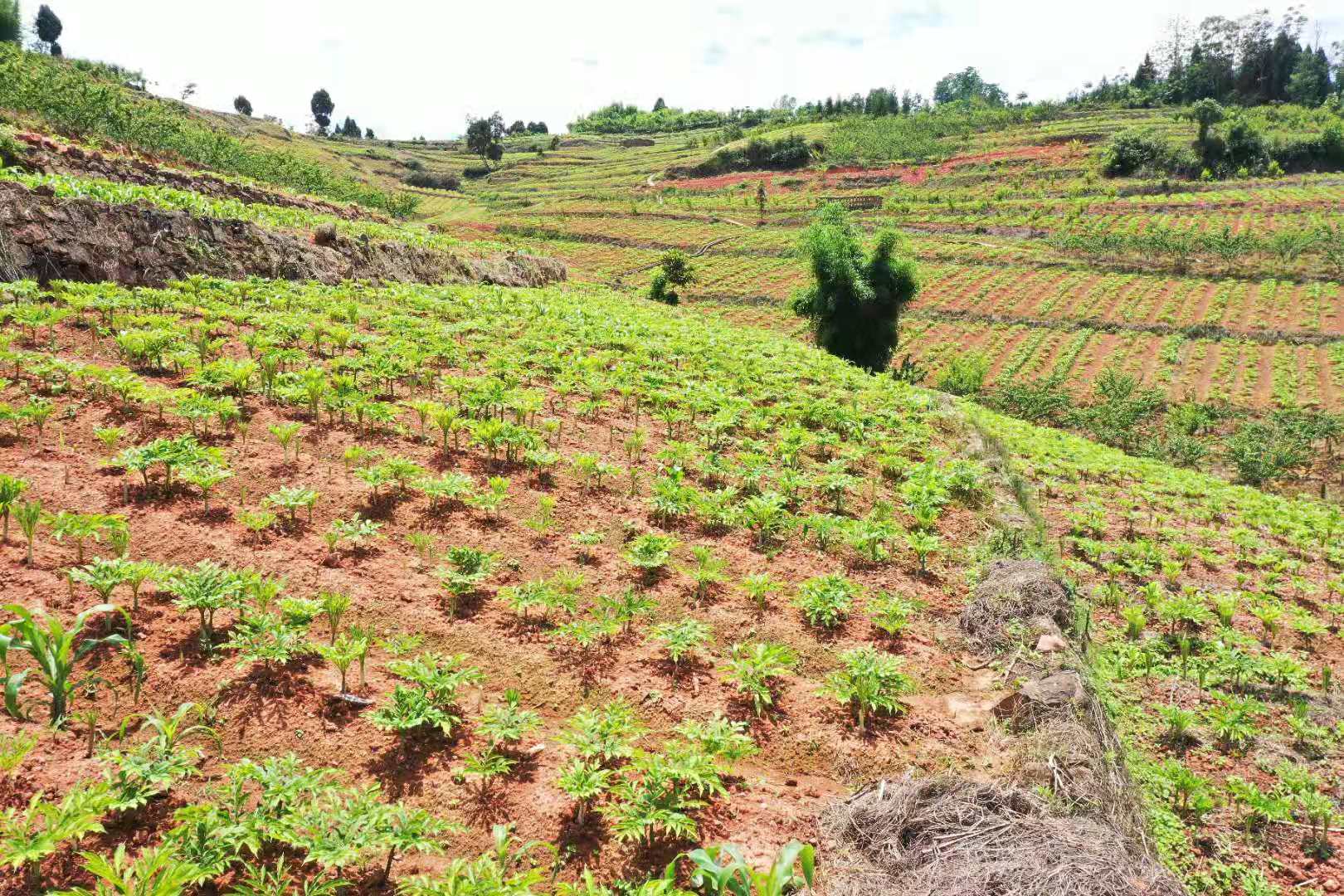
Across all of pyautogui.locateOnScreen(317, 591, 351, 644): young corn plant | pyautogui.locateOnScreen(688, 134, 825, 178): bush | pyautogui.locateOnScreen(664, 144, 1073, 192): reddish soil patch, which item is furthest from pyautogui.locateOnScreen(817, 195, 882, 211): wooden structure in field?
pyautogui.locateOnScreen(317, 591, 351, 644): young corn plant

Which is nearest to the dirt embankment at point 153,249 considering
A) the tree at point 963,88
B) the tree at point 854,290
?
the tree at point 854,290

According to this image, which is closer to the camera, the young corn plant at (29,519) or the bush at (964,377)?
the young corn plant at (29,519)

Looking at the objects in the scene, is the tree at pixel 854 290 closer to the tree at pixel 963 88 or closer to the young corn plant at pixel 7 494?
the young corn plant at pixel 7 494

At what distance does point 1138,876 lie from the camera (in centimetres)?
385

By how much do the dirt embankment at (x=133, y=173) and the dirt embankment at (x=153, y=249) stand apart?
5.09 metres

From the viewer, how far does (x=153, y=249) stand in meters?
12.9

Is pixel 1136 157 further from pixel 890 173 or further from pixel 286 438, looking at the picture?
pixel 286 438

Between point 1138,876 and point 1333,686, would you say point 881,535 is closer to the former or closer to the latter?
point 1138,876

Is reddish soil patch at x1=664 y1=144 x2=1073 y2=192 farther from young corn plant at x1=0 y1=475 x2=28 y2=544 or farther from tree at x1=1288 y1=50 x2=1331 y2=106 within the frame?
young corn plant at x1=0 y1=475 x2=28 y2=544

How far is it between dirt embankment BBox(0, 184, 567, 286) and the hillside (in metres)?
0.07

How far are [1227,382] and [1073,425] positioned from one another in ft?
32.6

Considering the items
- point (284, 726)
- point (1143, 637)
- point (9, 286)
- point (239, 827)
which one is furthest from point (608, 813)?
point (9, 286)

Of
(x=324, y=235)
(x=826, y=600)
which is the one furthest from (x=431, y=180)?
(x=826, y=600)

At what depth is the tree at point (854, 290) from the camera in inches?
1214
